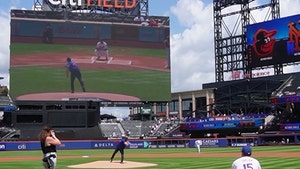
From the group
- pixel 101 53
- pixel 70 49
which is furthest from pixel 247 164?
pixel 101 53

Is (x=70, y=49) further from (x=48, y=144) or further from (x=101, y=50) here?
(x=48, y=144)

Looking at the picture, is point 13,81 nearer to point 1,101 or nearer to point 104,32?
point 1,101

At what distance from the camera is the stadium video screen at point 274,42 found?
6894cm

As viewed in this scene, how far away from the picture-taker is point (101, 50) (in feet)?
251

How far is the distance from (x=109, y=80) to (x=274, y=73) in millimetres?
26572

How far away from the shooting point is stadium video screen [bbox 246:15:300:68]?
68938 millimetres

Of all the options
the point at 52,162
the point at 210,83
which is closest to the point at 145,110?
the point at 210,83

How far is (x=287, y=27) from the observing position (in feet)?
229

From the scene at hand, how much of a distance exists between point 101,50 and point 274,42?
26705mm

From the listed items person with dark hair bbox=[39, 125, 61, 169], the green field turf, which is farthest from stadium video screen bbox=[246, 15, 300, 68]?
person with dark hair bbox=[39, 125, 61, 169]

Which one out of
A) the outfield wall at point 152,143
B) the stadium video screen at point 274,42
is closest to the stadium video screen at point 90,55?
the stadium video screen at point 274,42

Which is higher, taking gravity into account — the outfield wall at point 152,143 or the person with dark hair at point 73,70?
the person with dark hair at point 73,70

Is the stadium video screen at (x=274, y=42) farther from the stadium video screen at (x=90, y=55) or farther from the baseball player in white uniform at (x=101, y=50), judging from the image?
the baseball player in white uniform at (x=101, y=50)

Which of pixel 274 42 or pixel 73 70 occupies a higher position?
pixel 274 42
